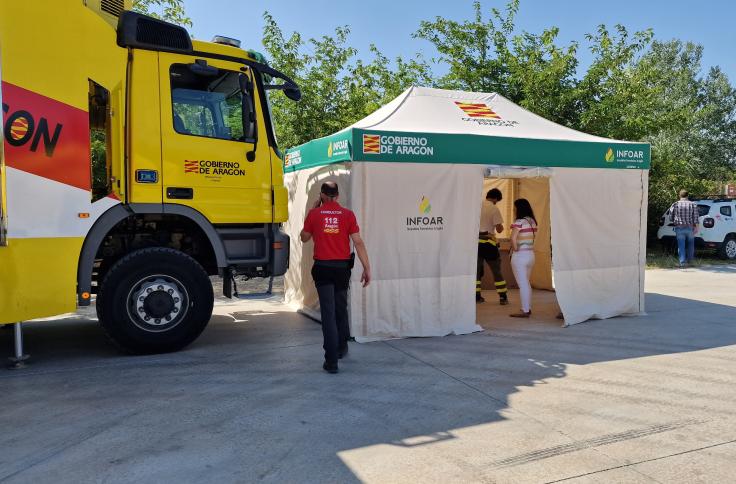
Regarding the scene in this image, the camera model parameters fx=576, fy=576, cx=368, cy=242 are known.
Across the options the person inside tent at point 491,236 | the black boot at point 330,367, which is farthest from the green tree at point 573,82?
the black boot at point 330,367

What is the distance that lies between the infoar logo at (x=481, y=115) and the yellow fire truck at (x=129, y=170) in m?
2.60

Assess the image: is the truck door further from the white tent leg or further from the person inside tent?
the person inside tent

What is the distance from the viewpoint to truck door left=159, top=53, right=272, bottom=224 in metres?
5.77

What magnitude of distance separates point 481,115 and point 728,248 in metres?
11.5

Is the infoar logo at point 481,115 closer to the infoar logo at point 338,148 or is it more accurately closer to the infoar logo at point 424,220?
the infoar logo at point 424,220

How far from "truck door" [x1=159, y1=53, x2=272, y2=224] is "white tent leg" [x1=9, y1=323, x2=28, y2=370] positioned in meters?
1.79

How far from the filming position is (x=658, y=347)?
6453mm

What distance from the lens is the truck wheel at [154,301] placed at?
5609mm

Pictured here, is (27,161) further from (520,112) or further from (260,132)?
(520,112)

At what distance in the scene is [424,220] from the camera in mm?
6812

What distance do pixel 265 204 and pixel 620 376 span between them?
156 inches

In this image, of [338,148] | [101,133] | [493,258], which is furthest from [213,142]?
[493,258]

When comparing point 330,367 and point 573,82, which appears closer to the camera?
point 330,367

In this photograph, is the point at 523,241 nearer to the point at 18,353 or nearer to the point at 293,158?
the point at 293,158
